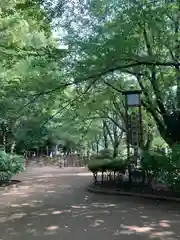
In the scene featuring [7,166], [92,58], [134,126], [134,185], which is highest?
[92,58]

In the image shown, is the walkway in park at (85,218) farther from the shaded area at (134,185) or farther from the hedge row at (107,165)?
the hedge row at (107,165)

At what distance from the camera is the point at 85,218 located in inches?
304

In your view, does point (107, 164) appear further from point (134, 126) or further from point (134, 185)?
point (134, 126)

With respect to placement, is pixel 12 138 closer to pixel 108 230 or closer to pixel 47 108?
pixel 47 108

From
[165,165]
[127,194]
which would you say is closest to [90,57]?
[165,165]

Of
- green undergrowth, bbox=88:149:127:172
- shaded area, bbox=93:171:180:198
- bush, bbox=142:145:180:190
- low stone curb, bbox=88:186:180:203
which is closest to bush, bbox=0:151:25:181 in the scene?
green undergrowth, bbox=88:149:127:172

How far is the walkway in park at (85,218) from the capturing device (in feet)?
20.8

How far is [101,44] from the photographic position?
31.2ft

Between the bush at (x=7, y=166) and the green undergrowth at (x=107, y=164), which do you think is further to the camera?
the bush at (x=7, y=166)

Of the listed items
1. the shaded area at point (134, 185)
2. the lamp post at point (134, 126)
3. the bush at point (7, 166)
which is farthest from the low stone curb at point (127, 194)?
the bush at point (7, 166)

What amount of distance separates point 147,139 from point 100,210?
13.1m

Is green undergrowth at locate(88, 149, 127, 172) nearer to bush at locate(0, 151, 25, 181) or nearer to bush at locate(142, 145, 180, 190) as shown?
bush at locate(142, 145, 180, 190)

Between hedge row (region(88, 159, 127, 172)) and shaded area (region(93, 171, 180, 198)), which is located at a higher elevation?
hedge row (region(88, 159, 127, 172))

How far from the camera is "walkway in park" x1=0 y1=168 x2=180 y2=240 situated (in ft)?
20.8
